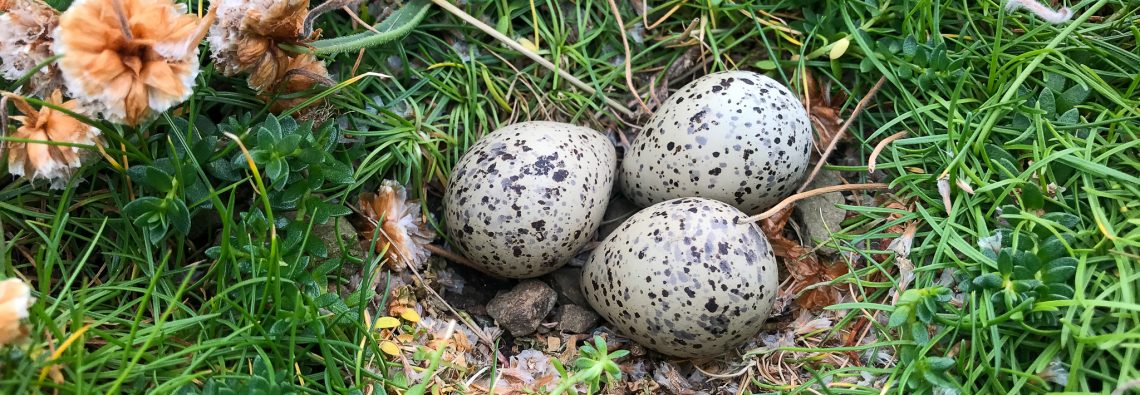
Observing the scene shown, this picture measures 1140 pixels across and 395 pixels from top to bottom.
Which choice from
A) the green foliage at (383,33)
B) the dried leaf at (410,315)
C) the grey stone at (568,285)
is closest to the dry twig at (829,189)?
the grey stone at (568,285)

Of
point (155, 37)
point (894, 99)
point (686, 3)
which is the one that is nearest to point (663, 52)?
point (686, 3)

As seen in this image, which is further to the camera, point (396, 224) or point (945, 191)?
point (396, 224)

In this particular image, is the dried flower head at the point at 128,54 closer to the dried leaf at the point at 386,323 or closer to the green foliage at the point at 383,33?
the green foliage at the point at 383,33

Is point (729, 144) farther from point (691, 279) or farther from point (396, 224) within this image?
point (396, 224)

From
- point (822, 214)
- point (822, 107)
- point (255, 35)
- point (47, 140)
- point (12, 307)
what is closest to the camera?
point (12, 307)

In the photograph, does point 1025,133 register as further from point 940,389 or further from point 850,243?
point 940,389

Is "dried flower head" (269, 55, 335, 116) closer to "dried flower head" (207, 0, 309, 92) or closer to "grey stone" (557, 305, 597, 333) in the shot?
"dried flower head" (207, 0, 309, 92)

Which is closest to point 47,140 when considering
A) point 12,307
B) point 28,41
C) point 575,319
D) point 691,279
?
point 28,41

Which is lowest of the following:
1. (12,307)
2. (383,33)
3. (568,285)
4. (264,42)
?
(568,285)
